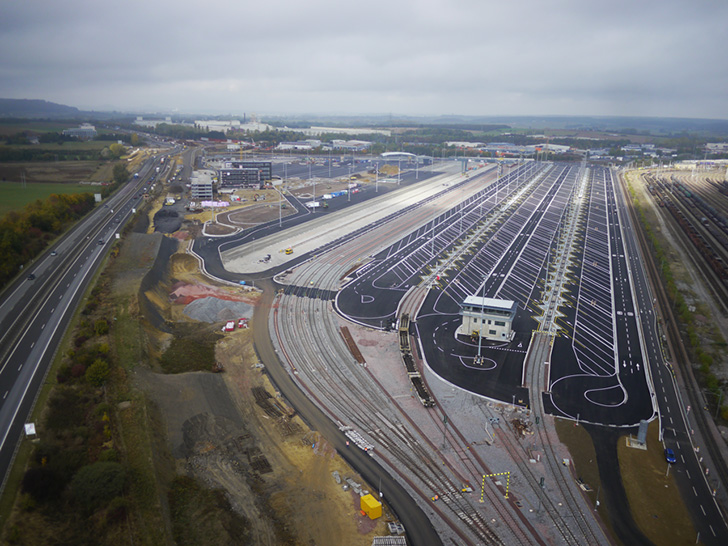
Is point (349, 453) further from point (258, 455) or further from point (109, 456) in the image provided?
point (109, 456)

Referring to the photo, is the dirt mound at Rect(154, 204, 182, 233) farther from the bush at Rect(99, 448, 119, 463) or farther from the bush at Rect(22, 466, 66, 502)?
the bush at Rect(22, 466, 66, 502)

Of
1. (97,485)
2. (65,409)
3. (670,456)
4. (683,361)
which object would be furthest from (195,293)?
(683,361)

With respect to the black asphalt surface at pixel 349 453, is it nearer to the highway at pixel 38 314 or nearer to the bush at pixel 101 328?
the bush at pixel 101 328

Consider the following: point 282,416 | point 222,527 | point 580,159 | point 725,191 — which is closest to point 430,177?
point 725,191

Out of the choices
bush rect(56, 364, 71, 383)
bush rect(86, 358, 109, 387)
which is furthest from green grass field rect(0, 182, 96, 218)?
bush rect(86, 358, 109, 387)

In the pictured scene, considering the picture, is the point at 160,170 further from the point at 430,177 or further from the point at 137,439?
the point at 137,439

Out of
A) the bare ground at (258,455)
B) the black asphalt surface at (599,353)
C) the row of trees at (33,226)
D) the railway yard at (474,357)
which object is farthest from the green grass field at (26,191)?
the black asphalt surface at (599,353)
